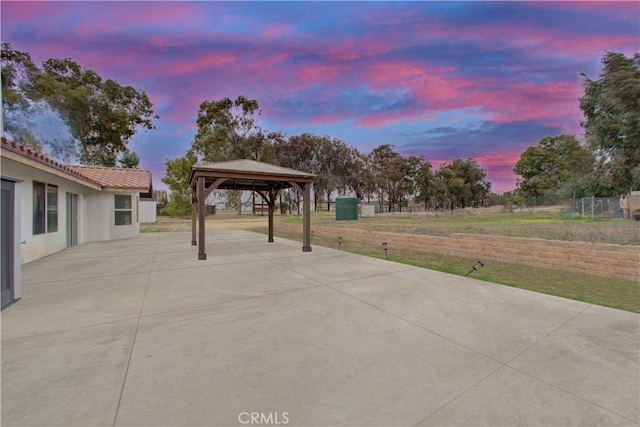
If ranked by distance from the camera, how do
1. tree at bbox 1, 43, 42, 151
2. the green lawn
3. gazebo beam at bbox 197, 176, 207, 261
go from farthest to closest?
tree at bbox 1, 43, 42, 151 < gazebo beam at bbox 197, 176, 207, 261 < the green lawn

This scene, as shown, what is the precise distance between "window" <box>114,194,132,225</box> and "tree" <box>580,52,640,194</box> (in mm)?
27902

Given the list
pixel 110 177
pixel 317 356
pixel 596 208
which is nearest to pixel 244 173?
pixel 317 356

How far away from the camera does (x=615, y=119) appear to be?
740 inches

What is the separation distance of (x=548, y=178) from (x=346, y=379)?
51871mm

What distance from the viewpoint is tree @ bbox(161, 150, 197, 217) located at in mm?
25969

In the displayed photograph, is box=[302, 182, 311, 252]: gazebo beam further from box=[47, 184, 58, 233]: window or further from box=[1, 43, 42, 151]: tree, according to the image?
box=[1, 43, 42, 151]: tree

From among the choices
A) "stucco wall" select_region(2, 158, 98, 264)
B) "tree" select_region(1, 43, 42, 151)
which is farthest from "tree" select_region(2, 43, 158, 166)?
"stucco wall" select_region(2, 158, 98, 264)

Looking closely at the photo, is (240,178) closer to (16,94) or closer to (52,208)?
(52,208)

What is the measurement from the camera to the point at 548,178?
42.2m

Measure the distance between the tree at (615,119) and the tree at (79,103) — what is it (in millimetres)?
37332

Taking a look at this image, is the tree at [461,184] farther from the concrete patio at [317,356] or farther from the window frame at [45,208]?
the window frame at [45,208]

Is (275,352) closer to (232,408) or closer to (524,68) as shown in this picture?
(232,408)

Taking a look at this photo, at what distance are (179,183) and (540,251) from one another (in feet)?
88.2

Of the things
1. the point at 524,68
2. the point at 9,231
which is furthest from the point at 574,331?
the point at 524,68
